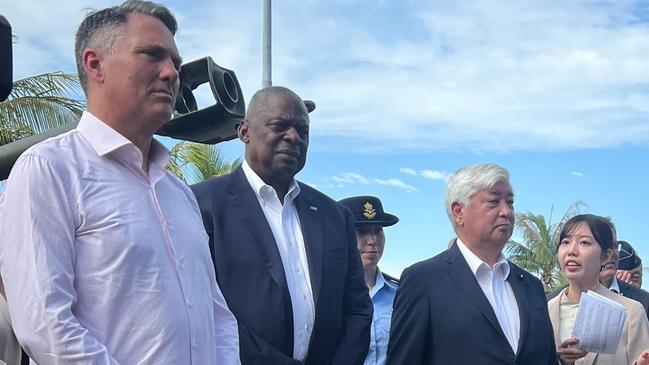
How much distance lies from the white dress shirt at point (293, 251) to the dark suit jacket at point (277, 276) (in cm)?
3

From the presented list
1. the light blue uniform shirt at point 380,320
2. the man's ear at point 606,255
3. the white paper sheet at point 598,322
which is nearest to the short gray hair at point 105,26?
the light blue uniform shirt at point 380,320

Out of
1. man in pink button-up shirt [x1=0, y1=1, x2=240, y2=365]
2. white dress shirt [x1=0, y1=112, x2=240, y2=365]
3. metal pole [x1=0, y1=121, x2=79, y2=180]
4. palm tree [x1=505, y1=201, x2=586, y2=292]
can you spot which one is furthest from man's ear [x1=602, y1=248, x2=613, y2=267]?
palm tree [x1=505, y1=201, x2=586, y2=292]

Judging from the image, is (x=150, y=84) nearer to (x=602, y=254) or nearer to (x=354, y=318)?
(x=354, y=318)

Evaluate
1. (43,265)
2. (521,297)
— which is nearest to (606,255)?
(521,297)

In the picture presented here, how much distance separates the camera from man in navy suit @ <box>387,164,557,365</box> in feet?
13.5

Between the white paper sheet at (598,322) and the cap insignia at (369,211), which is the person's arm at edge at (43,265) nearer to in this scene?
the white paper sheet at (598,322)

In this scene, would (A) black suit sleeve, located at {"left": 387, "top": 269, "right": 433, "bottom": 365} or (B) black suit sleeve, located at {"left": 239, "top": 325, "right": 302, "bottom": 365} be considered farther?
(A) black suit sleeve, located at {"left": 387, "top": 269, "right": 433, "bottom": 365}

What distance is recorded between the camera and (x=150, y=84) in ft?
8.40

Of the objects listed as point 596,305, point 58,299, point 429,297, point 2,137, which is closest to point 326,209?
point 429,297

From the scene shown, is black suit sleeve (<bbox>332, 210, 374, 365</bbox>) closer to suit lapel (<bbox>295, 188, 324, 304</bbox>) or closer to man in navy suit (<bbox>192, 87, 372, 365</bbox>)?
man in navy suit (<bbox>192, 87, 372, 365</bbox>)

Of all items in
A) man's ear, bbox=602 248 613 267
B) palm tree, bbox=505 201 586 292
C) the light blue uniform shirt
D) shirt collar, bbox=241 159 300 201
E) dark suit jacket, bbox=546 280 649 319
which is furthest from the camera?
palm tree, bbox=505 201 586 292

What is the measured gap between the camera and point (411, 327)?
420cm

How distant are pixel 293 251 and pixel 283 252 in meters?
0.06

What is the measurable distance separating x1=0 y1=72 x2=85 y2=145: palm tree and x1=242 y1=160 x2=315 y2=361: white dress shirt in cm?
934
